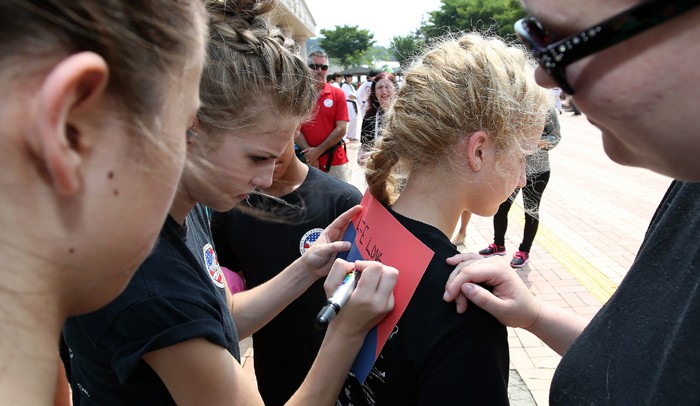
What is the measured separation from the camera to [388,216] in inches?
52.3

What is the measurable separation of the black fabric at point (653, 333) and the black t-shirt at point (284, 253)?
3.80 feet

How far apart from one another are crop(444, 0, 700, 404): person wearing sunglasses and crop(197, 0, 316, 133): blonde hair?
857mm

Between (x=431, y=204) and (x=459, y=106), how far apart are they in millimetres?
290

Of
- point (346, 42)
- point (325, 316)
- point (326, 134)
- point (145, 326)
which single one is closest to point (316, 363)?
point (325, 316)

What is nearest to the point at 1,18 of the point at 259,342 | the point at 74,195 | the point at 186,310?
the point at 74,195

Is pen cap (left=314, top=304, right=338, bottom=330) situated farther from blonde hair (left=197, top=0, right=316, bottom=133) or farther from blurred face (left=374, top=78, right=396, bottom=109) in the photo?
blurred face (left=374, top=78, right=396, bottom=109)

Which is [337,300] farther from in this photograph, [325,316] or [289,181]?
[289,181]

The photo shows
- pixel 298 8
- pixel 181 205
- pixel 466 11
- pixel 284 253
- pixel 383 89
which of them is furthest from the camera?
pixel 466 11

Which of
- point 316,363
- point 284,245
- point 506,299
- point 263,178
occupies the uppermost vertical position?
point 506,299

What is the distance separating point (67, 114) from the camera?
51 centimetres

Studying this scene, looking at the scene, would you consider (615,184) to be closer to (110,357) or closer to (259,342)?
(259,342)

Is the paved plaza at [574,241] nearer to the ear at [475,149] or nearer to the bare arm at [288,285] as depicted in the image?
the bare arm at [288,285]

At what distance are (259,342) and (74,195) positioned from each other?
5.34 ft

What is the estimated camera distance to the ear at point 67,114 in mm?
492
